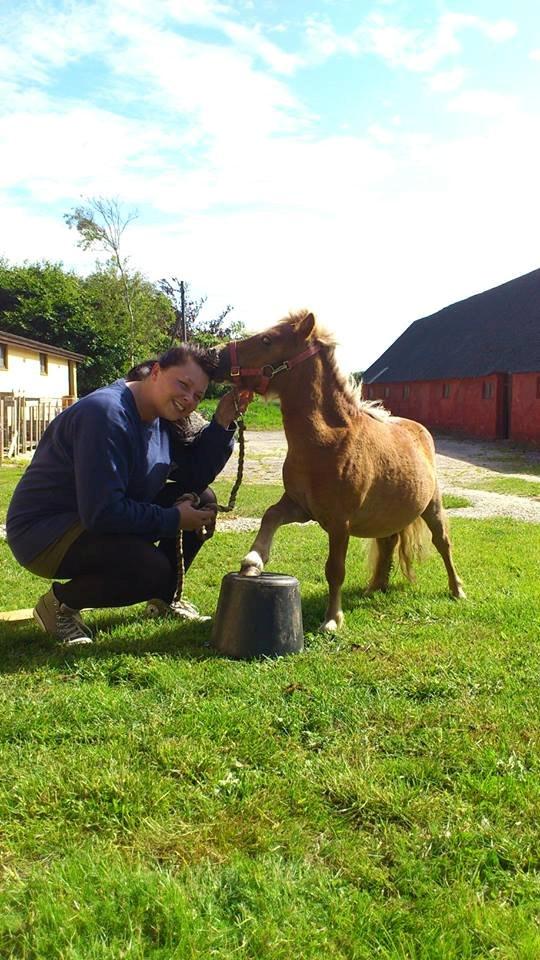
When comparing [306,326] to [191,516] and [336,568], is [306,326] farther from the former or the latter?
[336,568]

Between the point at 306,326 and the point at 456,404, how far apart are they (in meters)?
30.2

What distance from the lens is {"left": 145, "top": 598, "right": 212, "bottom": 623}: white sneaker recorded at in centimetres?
486

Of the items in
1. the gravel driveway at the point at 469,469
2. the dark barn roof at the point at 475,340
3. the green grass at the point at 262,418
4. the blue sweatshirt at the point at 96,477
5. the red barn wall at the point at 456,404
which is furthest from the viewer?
the green grass at the point at 262,418

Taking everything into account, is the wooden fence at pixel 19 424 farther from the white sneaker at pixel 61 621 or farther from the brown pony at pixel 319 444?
the brown pony at pixel 319 444

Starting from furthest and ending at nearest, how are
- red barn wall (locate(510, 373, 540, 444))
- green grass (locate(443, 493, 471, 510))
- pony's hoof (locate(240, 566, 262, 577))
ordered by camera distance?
red barn wall (locate(510, 373, 540, 444))
green grass (locate(443, 493, 471, 510))
pony's hoof (locate(240, 566, 262, 577))

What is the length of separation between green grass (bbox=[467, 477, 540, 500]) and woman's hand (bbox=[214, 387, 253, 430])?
368 inches

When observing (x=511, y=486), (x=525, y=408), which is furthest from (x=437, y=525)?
(x=525, y=408)

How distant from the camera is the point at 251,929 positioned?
6.38 feet

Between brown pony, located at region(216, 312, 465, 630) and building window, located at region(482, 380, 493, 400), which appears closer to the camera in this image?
brown pony, located at region(216, 312, 465, 630)

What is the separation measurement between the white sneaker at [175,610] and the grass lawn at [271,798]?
0.75 feet

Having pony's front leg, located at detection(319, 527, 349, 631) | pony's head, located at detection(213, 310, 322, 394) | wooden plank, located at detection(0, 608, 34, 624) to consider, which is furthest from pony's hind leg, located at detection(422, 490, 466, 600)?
wooden plank, located at detection(0, 608, 34, 624)

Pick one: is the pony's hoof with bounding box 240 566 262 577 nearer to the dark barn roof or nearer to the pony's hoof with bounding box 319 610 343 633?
the pony's hoof with bounding box 319 610 343 633

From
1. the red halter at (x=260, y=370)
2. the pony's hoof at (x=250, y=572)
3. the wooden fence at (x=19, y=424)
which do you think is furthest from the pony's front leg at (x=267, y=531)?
the wooden fence at (x=19, y=424)

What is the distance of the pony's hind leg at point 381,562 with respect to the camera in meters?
5.86
